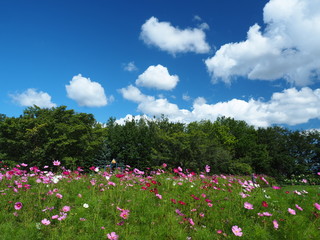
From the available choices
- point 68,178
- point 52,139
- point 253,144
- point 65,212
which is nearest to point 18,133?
point 52,139

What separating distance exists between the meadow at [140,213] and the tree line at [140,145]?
17.4 metres

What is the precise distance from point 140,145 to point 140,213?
34.6 metres

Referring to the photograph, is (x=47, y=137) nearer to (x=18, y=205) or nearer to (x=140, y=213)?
(x=18, y=205)

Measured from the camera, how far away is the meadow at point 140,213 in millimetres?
4223

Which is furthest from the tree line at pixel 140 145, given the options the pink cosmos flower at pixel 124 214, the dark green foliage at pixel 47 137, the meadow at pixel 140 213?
the pink cosmos flower at pixel 124 214

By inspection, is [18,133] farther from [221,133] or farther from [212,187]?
[221,133]

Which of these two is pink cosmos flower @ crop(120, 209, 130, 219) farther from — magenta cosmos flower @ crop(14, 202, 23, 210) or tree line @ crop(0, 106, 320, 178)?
tree line @ crop(0, 106, 320, 178)

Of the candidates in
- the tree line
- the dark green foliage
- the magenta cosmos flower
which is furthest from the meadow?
the dark green foliage

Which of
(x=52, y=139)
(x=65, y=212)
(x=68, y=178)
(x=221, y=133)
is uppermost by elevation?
(x=221, y=133)

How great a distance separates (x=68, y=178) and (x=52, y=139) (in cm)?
2564

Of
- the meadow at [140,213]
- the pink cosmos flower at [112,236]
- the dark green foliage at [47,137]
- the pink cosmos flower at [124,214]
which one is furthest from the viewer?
the dark green foliage at [47,137]

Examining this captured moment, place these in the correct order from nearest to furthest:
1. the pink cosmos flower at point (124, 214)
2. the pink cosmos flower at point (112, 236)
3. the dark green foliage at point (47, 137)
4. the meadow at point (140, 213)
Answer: the pink cosmos flower at point (112, 236)
the meadow at point (140, 213)
the pink cosmos flower at point (124, 214)
the dark green foliage at point (47, 137)

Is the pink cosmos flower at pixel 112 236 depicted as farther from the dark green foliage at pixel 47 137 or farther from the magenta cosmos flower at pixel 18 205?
the dark green foliage at pixel 47 137

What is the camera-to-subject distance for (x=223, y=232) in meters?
4.64
